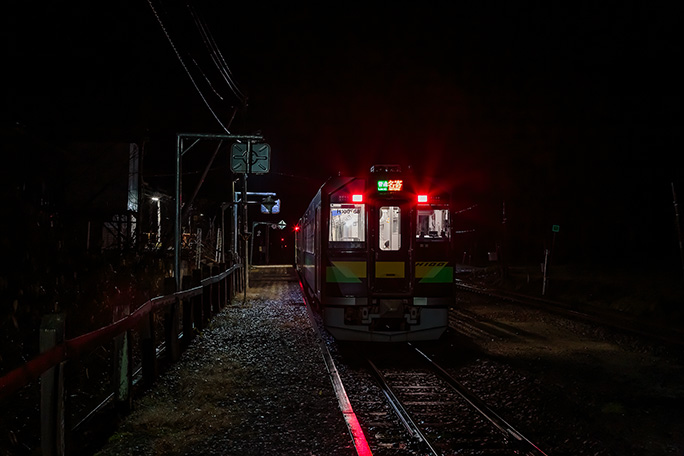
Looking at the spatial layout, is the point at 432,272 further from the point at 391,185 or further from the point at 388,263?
the point at 391,185

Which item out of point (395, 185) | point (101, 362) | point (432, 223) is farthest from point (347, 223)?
point (101, 362)

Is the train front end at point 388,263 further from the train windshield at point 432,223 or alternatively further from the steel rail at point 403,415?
the steel rail at point 403,415

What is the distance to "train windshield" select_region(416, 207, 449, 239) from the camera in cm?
909

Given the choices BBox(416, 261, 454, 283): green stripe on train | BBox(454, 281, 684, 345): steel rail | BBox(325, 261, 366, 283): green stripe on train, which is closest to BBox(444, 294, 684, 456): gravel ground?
BBox(454, 281, 684, 345): steel rail

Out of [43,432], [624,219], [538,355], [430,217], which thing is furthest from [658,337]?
[624,219]

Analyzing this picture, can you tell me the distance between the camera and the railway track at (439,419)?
4609 mm

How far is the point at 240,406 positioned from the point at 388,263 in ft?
13.1

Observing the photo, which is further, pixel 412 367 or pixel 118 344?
pixel 412 367

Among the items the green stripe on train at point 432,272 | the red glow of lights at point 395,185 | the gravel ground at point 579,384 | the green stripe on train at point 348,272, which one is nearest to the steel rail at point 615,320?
the gravel ground at point 579,384

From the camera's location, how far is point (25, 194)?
61.1 feet

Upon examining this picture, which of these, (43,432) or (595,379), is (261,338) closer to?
(595,379)

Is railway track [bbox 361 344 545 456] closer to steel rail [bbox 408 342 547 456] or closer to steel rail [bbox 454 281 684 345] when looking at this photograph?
steel rail [bbox 408 342 547 456]

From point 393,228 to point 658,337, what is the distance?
16.8ft

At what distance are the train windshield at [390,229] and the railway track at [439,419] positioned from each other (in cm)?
224
